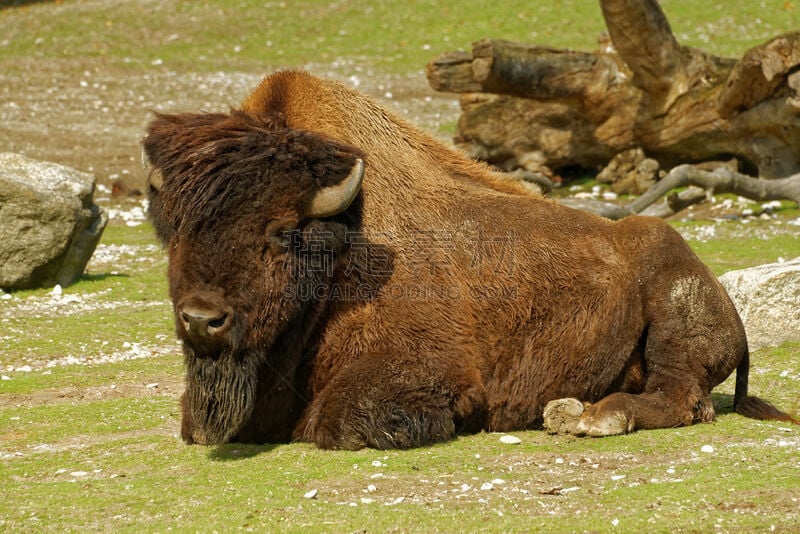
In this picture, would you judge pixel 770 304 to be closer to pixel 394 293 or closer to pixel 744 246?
pixel 394 293

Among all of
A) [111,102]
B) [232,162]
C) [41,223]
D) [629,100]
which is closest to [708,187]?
[629,100]

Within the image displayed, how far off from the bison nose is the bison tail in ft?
14.1

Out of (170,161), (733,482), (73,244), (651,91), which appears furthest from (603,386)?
(651,91)

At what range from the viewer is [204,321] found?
21.7ft

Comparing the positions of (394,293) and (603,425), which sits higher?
(394,293)

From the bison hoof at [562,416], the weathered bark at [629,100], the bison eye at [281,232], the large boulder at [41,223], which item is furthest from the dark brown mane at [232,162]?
the weathered bark at [629,100]

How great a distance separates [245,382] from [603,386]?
3.03 m

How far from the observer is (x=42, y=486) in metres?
6.50

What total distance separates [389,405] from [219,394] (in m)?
1.24

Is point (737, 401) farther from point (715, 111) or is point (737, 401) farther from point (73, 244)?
point (715, 111)

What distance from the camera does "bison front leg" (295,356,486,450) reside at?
725 centimetres

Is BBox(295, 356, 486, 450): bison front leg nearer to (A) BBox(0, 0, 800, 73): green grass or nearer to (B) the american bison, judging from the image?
(B) the american bison

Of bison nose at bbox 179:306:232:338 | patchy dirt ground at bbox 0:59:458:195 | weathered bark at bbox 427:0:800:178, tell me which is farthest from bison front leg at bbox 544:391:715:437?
patchy dirt ground at bbox 0:59:458:195

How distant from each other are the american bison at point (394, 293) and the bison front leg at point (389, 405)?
2cm
